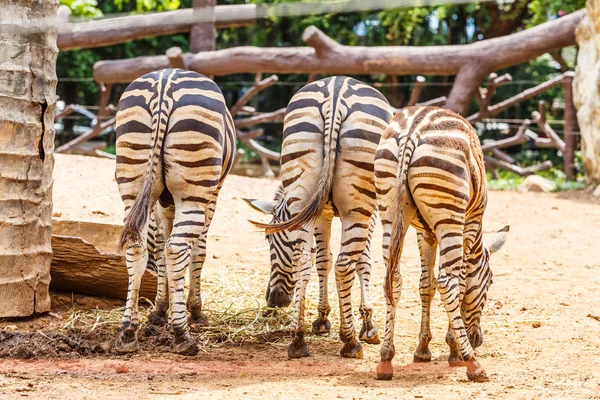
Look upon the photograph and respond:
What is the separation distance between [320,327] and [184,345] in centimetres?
119

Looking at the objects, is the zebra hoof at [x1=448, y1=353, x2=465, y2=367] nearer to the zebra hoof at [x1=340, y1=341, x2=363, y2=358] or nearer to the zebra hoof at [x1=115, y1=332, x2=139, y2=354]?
the zebra hoof at [x1=340, y1=341, x2=363, y2=358]

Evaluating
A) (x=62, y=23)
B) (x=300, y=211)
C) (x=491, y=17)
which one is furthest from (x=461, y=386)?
(x=491, y=17)

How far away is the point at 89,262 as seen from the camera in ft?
19.8

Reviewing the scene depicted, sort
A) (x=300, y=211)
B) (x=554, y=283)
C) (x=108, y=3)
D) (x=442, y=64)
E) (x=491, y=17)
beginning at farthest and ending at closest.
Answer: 1. (x=108, y=3)
2. (x=491, y=17)
3. (x=442, y=64)
4. (x=554, y=283)
5. (x=300, y=211)

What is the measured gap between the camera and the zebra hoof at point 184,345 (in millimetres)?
5090

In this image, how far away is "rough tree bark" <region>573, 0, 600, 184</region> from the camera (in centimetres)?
1300

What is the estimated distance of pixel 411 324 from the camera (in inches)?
247

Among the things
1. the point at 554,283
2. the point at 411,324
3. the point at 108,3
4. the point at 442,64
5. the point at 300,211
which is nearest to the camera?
the point at 300,211

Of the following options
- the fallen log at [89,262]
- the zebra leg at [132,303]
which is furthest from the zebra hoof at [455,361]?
the fallen log at [89,262]

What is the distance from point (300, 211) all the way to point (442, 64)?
9.96 meters

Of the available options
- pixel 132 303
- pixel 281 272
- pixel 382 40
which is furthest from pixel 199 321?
pixel 382 40

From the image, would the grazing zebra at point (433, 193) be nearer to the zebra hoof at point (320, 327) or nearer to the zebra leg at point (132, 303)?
the zebra hoof at point (320, 327)

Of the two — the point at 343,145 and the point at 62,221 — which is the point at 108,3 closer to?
the point at 62,221

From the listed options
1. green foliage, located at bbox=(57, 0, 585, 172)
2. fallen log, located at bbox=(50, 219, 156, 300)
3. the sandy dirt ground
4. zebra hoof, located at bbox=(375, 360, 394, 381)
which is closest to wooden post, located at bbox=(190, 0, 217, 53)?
green foliage, located at bbox=(57, 0, 585, 172)
